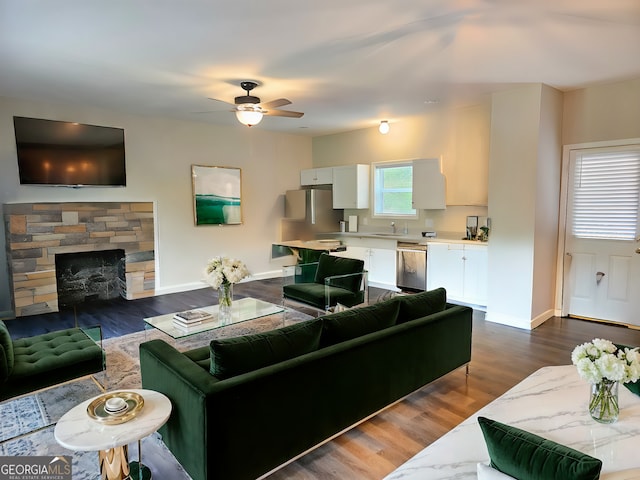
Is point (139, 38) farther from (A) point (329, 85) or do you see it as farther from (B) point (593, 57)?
(B) point (593, 57)

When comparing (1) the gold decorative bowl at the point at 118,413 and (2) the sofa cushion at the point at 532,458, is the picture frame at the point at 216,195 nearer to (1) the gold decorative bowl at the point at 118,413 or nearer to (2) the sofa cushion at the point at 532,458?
(1) the gold decorative bowl at the point at 118,413

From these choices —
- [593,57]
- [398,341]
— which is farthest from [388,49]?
[398,341]

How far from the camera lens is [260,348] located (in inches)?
81.4

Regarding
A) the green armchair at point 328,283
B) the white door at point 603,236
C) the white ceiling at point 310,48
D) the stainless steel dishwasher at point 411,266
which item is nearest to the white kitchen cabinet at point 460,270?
the stainless steel dishwasher at point 411,266

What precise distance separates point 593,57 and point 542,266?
2250 millimetres

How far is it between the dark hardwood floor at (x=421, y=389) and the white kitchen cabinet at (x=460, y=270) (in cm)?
35

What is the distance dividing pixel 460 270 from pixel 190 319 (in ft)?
11.8

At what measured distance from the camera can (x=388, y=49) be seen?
3.36 meters

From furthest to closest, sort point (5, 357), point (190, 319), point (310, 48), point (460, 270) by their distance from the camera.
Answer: point (460, 270), point (190, 319), point (310, 48), point (5, 357)

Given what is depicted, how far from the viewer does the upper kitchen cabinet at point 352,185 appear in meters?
7.04

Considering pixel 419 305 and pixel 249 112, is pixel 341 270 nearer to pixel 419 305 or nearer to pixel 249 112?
pixel 419 305

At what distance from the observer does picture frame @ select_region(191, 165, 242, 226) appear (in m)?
6.64

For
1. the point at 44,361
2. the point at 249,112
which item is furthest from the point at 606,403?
the point at 249,112

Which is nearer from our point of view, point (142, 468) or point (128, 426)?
point (128, 426)
